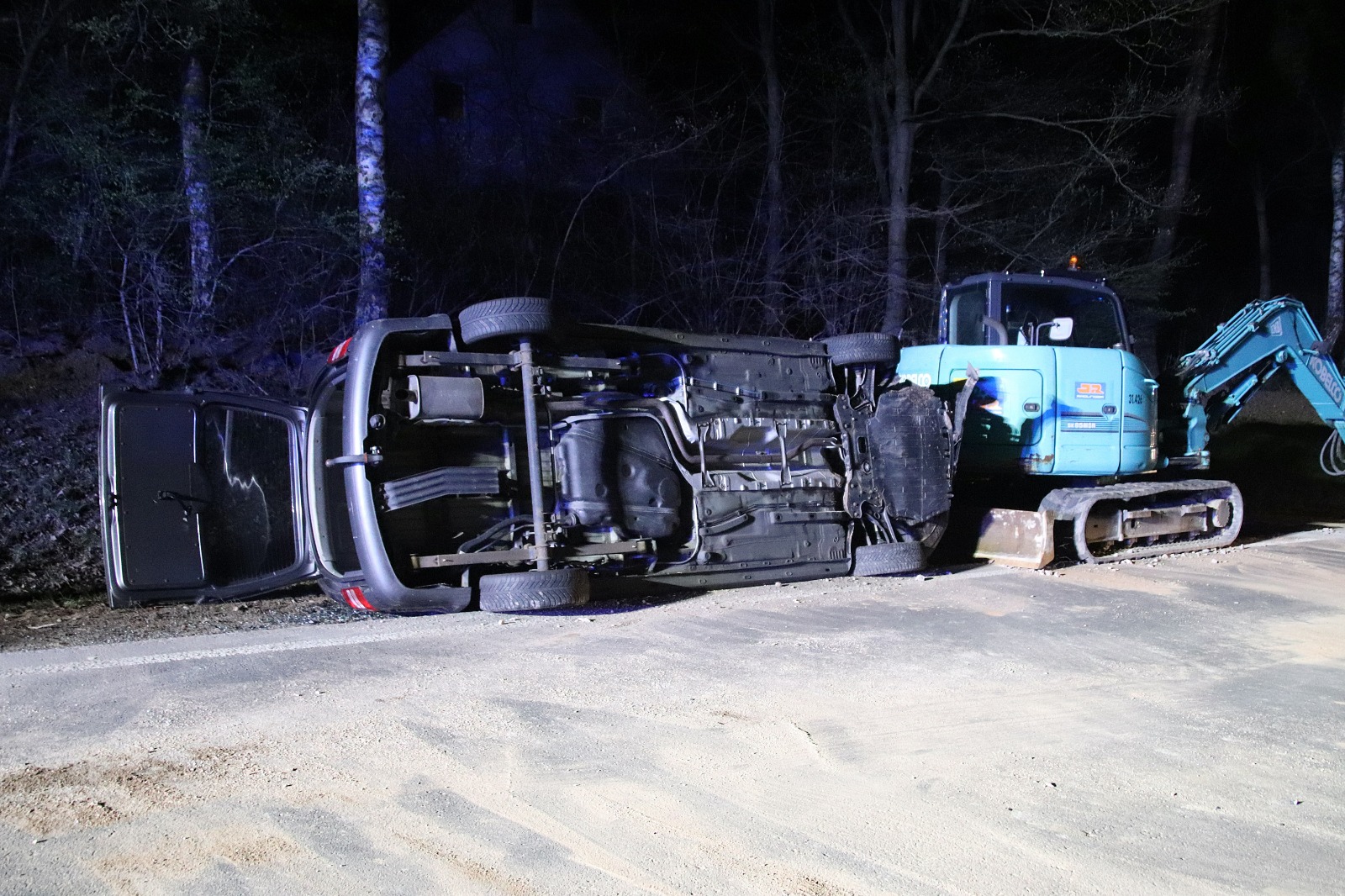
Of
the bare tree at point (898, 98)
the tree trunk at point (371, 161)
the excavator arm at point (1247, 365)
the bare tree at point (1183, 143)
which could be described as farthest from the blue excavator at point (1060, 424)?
the bare tree at point (1183, 143)

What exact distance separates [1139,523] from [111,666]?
28.3ft

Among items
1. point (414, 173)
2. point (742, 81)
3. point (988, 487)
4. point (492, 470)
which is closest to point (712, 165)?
point (742, 81)

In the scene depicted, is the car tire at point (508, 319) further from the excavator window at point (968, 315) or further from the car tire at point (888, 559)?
the excavator window at point (968, 315)

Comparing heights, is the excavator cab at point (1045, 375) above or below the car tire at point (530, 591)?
above

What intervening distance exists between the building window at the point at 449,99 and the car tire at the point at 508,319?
16166mm

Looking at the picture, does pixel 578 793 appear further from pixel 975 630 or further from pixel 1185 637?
pixel 1185 637

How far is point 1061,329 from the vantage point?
8.53m

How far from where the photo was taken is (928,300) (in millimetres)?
16516

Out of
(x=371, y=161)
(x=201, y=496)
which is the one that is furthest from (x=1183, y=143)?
(x=201, y=496)

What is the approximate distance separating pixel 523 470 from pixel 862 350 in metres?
2.89

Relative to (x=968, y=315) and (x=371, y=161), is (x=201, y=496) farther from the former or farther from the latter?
(x=968, y=315)

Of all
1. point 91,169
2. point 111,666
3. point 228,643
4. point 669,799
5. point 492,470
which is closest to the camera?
point 669,799

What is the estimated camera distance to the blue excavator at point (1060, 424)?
8.62 metres

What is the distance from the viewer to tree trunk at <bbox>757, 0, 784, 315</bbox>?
1569 centimetres
